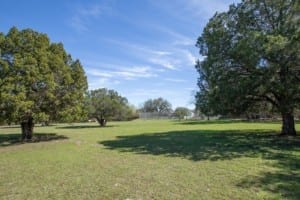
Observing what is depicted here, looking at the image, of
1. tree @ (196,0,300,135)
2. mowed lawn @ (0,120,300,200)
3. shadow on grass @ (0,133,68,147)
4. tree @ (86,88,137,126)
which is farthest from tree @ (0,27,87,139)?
tree @ (86,88,137,126)

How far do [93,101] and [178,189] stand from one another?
38.9 meters

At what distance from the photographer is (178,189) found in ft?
20.0

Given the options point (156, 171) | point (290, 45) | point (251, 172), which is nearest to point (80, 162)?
point (156, 171)

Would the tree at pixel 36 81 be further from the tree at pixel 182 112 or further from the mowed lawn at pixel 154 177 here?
the tree at pixel 182 112

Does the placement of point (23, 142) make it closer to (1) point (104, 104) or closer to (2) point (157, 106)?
(1) point (104, 104)

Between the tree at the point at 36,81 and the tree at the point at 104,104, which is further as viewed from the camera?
the tree at the point at 104,104

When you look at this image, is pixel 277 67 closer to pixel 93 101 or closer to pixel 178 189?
pixel 178 189

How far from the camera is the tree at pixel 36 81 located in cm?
1627

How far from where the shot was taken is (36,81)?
1725 cm

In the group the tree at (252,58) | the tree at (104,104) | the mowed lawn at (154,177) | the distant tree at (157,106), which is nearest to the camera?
the mowed lawn at (154,177)

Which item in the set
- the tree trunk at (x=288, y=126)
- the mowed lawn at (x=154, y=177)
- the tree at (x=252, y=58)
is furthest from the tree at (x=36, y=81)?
the tree trunk at (x=288, y=126)

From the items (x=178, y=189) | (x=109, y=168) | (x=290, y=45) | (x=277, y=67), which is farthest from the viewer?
(x=277, y=67)

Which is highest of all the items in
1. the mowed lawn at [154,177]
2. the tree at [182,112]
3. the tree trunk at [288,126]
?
the tree at [182,112]

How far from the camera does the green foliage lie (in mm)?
16234
